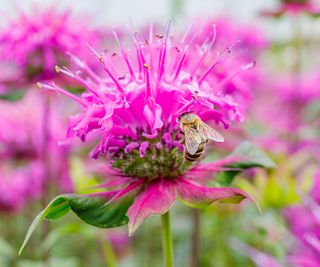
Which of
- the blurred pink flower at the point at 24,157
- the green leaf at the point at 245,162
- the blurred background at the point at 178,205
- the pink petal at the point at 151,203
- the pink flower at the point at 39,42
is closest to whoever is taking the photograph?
the pink petal at the point at 151,203

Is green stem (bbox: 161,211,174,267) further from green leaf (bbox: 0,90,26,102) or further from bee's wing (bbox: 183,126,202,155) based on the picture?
green leaf (bbox: 0,90,26,102)

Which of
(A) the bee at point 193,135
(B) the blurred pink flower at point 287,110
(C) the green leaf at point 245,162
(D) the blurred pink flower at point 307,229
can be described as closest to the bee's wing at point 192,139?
(A) the bee at point 193,135

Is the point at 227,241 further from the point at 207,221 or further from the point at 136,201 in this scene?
the point at 136,201

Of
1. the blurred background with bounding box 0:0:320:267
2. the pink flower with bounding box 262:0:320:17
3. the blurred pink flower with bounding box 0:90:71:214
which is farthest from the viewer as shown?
the pink flower with bounding box 262:0:320:17

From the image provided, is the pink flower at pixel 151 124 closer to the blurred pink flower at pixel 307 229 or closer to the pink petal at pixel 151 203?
the pink petal at pixel 151 203

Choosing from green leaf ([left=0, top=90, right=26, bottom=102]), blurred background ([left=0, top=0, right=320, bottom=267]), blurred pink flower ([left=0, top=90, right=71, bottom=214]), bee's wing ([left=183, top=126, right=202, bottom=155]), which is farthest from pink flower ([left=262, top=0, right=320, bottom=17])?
bee's wing ([left=183, top=126, right=202, bottom=155])

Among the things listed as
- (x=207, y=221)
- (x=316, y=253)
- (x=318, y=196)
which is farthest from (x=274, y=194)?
(x=207, y=221)
